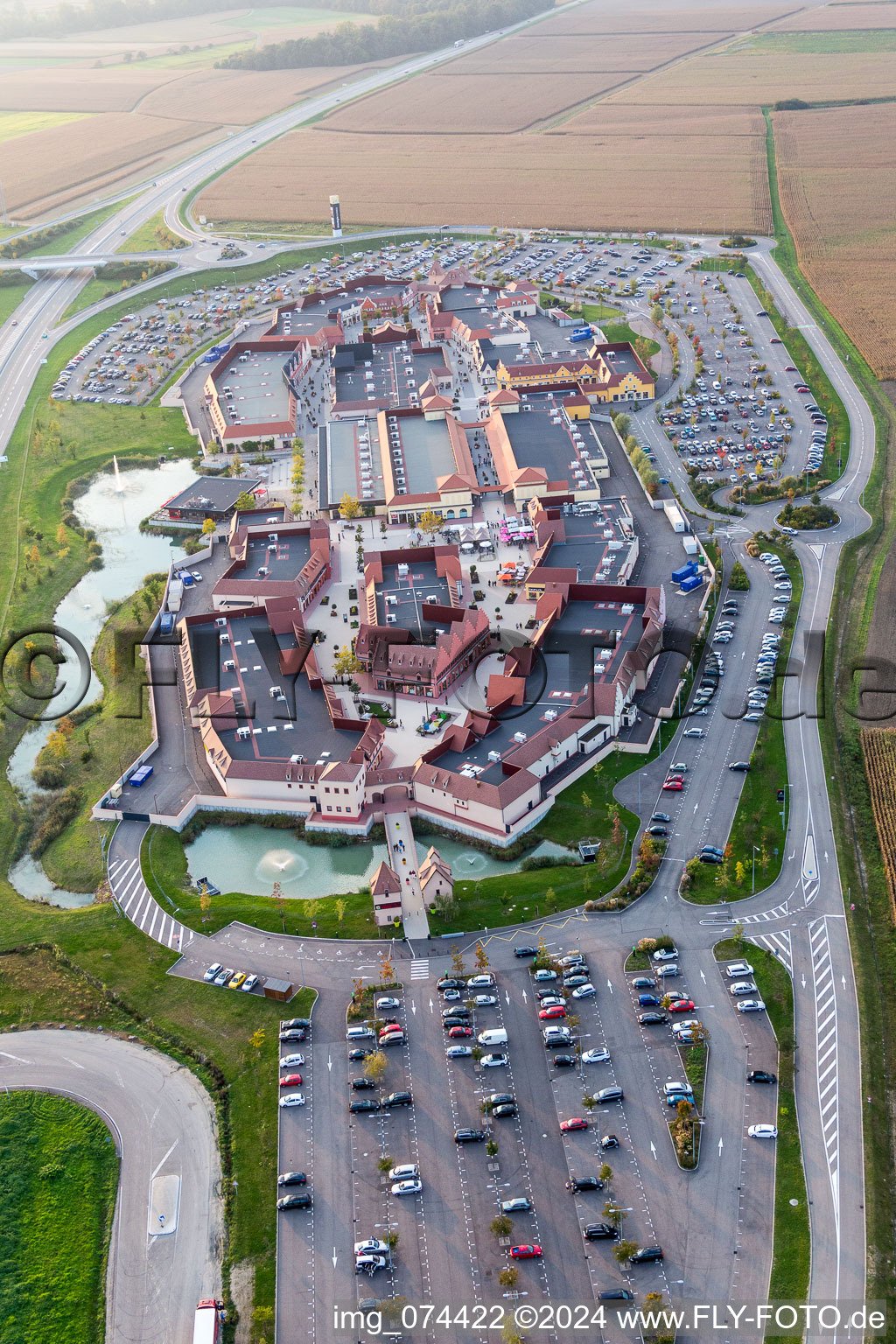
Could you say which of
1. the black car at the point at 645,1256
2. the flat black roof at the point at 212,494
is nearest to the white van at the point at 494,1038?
the black car at the point at 645,1256

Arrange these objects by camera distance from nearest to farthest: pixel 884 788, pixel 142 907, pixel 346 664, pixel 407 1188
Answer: pixel 407 1188, pixel 142 907, pixel 884 788, pixel 346 664

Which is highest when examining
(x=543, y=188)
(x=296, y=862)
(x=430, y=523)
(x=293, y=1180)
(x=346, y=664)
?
(x=543, y=188)

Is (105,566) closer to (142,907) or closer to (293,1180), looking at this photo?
(142,907)

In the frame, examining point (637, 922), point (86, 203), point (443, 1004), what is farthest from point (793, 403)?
point (86, 203)

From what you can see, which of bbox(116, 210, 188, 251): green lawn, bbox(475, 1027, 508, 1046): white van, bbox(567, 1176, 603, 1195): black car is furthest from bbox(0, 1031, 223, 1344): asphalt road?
bbox(116, 210, 188, 251): green lawn

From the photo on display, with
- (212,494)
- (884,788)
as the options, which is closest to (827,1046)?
(884,788)

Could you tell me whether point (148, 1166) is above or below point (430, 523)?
below

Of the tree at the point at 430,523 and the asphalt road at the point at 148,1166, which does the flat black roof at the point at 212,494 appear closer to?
the tree at the point at 430,523

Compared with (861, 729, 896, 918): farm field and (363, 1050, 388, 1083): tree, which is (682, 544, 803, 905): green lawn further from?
(363, 1050, 388, 1083): tree
